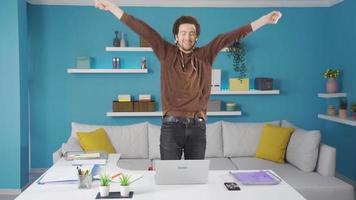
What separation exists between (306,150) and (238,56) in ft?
5.78

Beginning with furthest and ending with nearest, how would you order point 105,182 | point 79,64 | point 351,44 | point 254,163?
1. point 79,64
2. point 351,44
3. point 254,163
4. point 105,182

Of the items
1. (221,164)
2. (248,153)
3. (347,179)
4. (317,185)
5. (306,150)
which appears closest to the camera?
(317,185)

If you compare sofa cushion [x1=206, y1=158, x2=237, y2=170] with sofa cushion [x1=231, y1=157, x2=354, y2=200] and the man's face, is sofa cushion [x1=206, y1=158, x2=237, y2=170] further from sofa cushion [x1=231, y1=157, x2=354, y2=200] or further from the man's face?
the man's face

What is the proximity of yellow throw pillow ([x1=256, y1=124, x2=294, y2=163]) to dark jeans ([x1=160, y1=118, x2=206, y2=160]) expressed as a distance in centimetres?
210

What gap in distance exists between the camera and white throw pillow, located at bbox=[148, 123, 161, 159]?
4410 mm

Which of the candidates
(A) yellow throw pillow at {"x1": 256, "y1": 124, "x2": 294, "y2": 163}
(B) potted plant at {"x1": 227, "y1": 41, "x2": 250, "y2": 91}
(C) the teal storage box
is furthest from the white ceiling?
(A) yellow throw pillow at {"x1": 256, "y1": 124, "x2": 294, "y2": 163}

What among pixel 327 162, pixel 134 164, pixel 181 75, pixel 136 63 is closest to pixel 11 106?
pixel 134 164

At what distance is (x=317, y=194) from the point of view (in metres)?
3.39

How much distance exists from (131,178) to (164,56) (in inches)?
28.8

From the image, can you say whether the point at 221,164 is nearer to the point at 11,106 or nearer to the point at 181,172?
the point at 181,172

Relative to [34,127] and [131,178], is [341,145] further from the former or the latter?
[34,127]

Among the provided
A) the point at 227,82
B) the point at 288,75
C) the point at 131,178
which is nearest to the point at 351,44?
the point at 288,75

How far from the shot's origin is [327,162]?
145 inches

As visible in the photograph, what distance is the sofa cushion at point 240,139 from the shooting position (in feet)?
14.6
